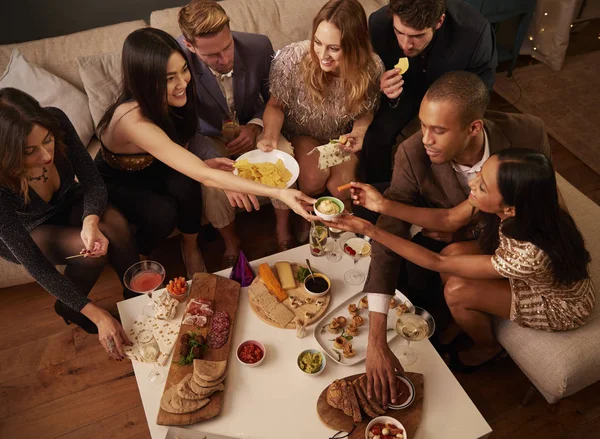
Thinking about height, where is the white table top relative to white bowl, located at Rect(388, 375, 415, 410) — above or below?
below

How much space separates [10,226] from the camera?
2.05 metres

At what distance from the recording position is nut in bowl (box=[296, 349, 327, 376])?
6.06 ft

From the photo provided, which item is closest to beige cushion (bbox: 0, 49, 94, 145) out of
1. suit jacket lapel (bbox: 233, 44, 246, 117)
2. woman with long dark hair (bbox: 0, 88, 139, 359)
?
woman with long dark hair (bbox: 0, 88, 139, 359)

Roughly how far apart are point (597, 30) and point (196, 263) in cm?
437

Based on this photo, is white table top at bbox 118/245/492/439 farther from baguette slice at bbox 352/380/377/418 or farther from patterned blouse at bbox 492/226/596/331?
patterned blouse at bbox 492/226/596/331

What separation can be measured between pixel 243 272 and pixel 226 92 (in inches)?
45.3

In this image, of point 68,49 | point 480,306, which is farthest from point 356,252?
point 68,49

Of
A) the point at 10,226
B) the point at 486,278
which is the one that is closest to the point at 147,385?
the point at 10,226

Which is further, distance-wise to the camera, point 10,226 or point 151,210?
point 151,210

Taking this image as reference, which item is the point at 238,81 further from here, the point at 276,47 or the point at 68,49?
the point at 68,49

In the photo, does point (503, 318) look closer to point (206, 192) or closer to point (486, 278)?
point (486, 278)

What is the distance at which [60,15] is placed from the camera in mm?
3283

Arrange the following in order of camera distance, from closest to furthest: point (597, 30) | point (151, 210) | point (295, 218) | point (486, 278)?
point (486, 278) < point (151, 210) < point (295, 218) < point (597, 30)

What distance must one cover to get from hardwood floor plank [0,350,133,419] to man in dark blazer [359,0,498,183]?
1783 mm
